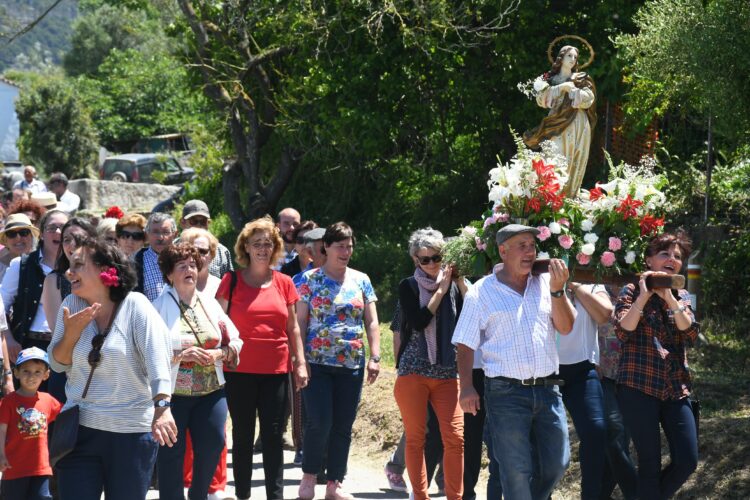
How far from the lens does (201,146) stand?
24.9 metres

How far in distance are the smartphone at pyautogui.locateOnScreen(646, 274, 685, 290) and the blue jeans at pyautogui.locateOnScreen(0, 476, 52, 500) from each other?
4.04 meters

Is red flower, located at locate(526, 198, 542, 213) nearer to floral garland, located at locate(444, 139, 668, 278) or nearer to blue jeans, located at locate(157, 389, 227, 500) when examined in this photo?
floral garland, located at locate(444, 139, 668, 278)

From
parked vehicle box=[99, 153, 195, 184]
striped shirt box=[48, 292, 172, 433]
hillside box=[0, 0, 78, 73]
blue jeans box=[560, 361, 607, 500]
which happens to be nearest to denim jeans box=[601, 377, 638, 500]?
blue jeans box=[560, 361, 607, 500]

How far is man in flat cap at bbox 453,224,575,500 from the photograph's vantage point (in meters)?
6.34

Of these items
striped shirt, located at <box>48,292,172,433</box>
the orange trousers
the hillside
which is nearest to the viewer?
striped shirt, located at <box>48,292,172,433</box>

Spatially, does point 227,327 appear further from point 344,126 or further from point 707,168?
point 344,126

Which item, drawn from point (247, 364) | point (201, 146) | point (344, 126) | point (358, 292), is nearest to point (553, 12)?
point (344, 126)

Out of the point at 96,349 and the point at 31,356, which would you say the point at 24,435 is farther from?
the point at 96,349

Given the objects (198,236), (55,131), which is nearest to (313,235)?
(198,236)

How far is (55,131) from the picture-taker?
41375 mm

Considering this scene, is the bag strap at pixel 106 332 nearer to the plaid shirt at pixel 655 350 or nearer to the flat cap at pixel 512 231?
the flat cap at pixel 512 231

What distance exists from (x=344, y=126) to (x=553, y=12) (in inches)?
137

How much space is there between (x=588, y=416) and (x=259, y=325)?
2.38 metres

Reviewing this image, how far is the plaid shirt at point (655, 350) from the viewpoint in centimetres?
671
